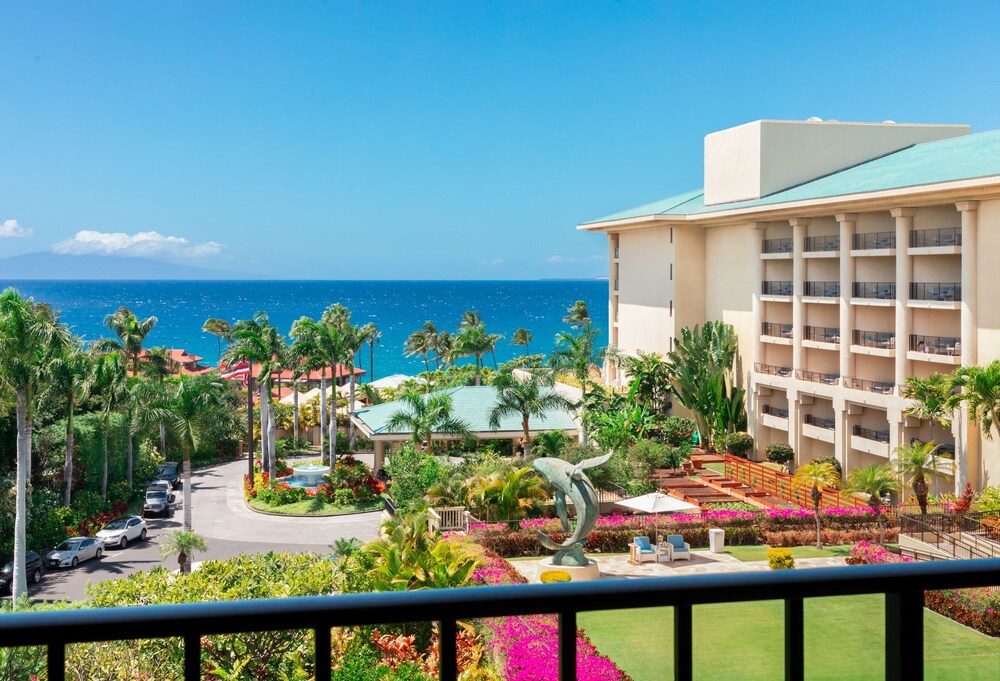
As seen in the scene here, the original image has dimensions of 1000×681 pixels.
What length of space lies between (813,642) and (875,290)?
123 feet

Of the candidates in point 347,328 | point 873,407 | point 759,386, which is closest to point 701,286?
point 759,386

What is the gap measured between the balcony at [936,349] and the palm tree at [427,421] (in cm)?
1703

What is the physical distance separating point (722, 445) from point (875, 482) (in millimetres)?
15611

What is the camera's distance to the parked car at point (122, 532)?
3438 centimetres

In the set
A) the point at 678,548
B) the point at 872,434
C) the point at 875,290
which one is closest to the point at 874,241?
the point at 875,290

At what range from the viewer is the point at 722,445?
4359 centimetres

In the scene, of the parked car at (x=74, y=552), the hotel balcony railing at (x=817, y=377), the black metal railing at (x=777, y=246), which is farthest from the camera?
the black metal railing at (x=777, y=246)

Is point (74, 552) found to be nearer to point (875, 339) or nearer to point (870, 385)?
point (870, 385)

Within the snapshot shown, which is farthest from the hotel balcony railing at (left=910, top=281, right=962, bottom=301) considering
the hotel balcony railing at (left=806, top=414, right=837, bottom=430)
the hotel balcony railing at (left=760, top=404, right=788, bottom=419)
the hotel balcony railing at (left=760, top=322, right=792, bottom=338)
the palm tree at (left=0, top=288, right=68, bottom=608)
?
the palm tree at (left=0, top=288, right=68, bottom=608)

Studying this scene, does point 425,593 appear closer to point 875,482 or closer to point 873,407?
point 875,482

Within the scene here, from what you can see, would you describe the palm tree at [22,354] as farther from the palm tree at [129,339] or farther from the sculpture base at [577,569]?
the palm tree at [129,339]

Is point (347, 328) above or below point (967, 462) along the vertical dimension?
above

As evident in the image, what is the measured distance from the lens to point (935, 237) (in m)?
34.3

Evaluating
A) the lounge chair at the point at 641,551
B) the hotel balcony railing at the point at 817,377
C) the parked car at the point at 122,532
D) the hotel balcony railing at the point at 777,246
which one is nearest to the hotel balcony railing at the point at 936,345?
the hotel balcony railing at the point at 817,377
